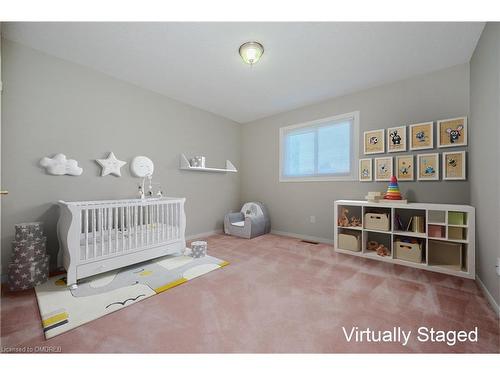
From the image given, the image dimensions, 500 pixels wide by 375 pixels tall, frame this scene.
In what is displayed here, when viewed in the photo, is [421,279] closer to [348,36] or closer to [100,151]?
[348,36]

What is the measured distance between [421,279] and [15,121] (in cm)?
412

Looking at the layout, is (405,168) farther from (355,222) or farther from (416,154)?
(355,222)

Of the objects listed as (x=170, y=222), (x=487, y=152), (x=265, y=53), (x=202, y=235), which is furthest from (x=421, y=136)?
(x=202, y=235)

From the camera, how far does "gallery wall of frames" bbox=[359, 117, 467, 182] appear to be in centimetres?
218

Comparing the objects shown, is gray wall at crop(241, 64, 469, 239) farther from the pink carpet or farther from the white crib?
the white crib

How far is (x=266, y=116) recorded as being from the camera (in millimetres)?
3912

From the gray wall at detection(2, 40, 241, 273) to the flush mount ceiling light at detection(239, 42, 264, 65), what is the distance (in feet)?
5.37

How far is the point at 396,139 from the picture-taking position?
254 cm

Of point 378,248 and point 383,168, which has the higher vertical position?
point 383,168

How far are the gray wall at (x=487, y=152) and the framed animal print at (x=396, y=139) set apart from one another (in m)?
0.58

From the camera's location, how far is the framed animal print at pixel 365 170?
108 inches

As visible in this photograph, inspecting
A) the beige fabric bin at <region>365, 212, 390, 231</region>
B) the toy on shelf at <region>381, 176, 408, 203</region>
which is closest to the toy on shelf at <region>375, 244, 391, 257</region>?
the beige fabric bin at <region>365, 212, 390, 231</region>

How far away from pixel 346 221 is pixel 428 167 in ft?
3.66
